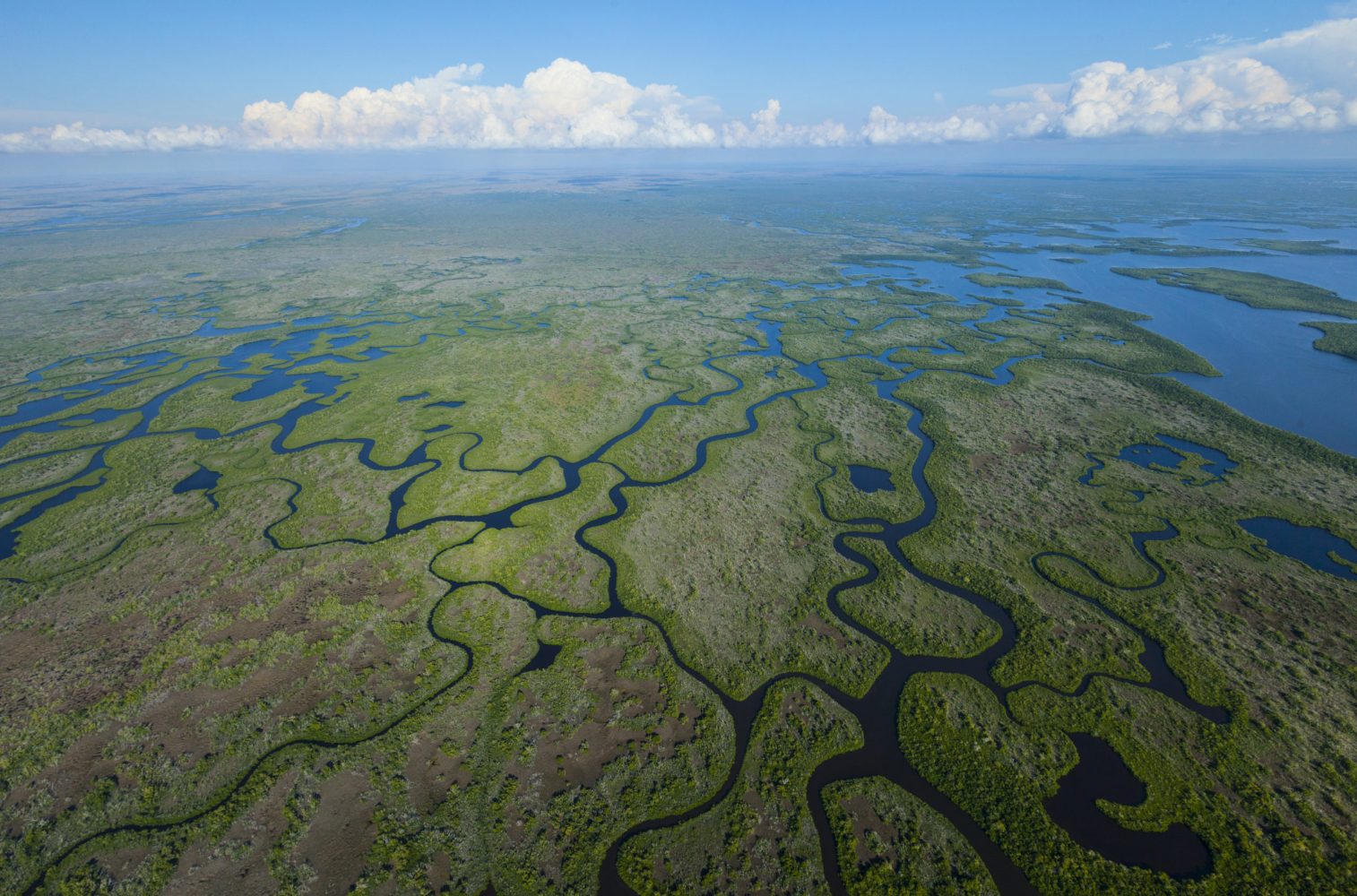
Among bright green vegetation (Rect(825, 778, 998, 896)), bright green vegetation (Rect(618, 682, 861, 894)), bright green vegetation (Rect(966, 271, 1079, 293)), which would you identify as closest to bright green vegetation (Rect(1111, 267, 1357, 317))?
bright green vegetation (Rect(966, 271, 1079, 293))

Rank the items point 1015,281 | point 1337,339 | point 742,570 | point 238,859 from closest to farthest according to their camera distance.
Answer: point 238,859 < point 742,570 < point 1337,339 < point 1015,281

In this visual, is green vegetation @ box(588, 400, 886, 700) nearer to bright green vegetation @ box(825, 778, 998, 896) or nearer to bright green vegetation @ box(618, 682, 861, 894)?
bright green vegetation @ box(618, 682, 861, 894)

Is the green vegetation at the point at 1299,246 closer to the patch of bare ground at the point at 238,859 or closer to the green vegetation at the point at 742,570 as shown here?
the green vegetation at the point at 742,570

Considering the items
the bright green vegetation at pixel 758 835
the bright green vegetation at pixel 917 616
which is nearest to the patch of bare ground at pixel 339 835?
the bright green vegetation at pixel 758 835

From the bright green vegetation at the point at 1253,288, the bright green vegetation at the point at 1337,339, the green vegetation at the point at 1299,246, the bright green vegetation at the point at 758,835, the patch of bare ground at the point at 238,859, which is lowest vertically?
the bright green vegetation at the point at 758,835

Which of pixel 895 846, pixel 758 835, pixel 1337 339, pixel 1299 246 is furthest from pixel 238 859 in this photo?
pixel 1299 246

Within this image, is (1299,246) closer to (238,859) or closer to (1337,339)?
(1337,339)

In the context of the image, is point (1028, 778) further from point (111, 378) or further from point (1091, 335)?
point (111, 378)
